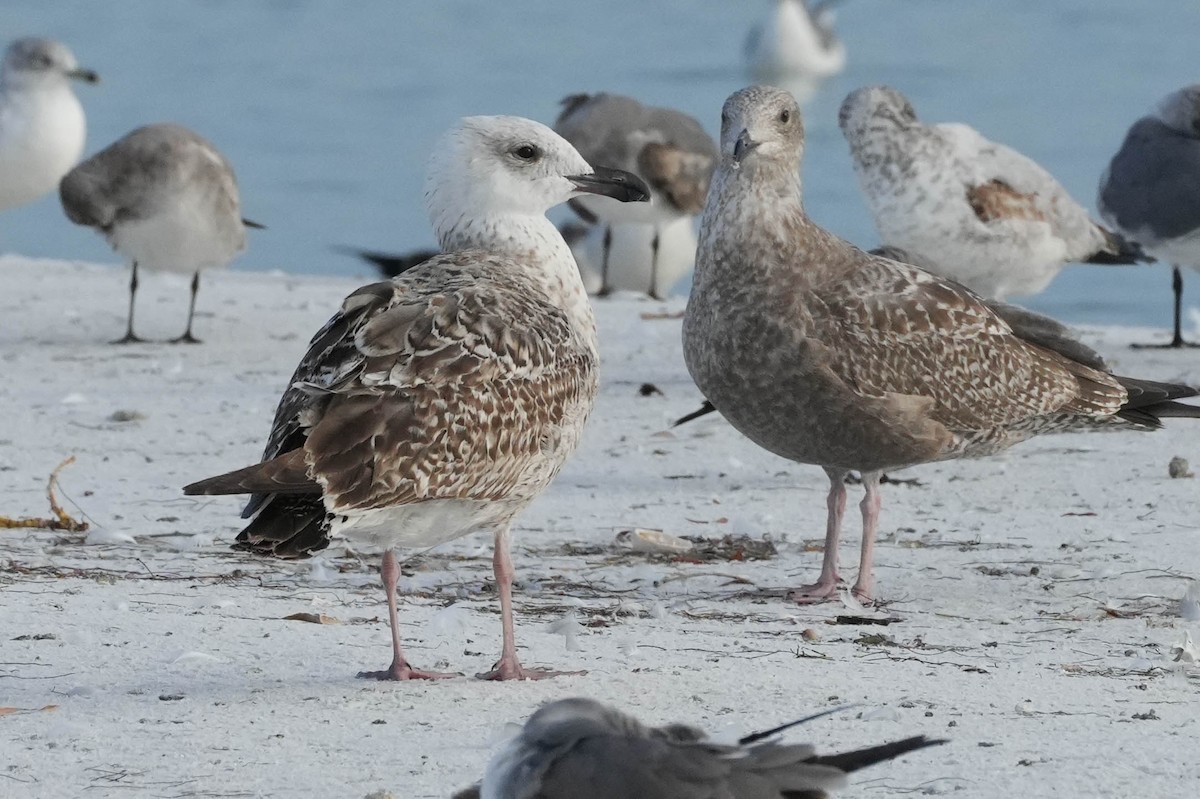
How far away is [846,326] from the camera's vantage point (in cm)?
657

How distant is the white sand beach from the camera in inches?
180

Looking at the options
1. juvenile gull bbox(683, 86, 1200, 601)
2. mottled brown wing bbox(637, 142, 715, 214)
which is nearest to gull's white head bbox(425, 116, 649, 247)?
juvenile gull bbox(683, 86, 1200, 601)

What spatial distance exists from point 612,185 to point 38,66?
949 cm

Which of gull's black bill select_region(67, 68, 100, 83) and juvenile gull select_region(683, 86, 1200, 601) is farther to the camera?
gull's black bill select_region(67, 68, 100, 83)

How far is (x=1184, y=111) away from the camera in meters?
12.2

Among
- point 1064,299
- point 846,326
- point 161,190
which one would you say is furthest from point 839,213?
point 846,326

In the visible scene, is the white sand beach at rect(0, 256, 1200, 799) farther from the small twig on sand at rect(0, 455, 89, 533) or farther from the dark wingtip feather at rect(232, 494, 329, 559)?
the dark wingtip feather at rect(232, 494, 329, 559)

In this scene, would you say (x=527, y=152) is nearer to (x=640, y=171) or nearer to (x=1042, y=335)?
(x=1042, y=335)

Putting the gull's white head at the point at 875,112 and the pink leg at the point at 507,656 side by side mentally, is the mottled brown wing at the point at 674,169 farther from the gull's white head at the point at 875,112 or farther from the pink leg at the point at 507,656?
the pink leg at the point at 507,656

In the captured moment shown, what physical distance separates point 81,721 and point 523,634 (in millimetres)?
1418

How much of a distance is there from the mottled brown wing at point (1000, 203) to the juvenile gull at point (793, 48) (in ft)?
60.0

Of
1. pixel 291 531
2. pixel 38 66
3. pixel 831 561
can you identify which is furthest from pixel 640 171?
pixel 291 531

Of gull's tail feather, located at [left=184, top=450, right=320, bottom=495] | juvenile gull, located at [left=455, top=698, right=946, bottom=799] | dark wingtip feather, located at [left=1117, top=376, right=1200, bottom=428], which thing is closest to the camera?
juvenile gull, located at [left=455, top=698, right=946, bottom=799]

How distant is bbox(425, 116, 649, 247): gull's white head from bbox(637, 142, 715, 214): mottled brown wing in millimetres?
8148
